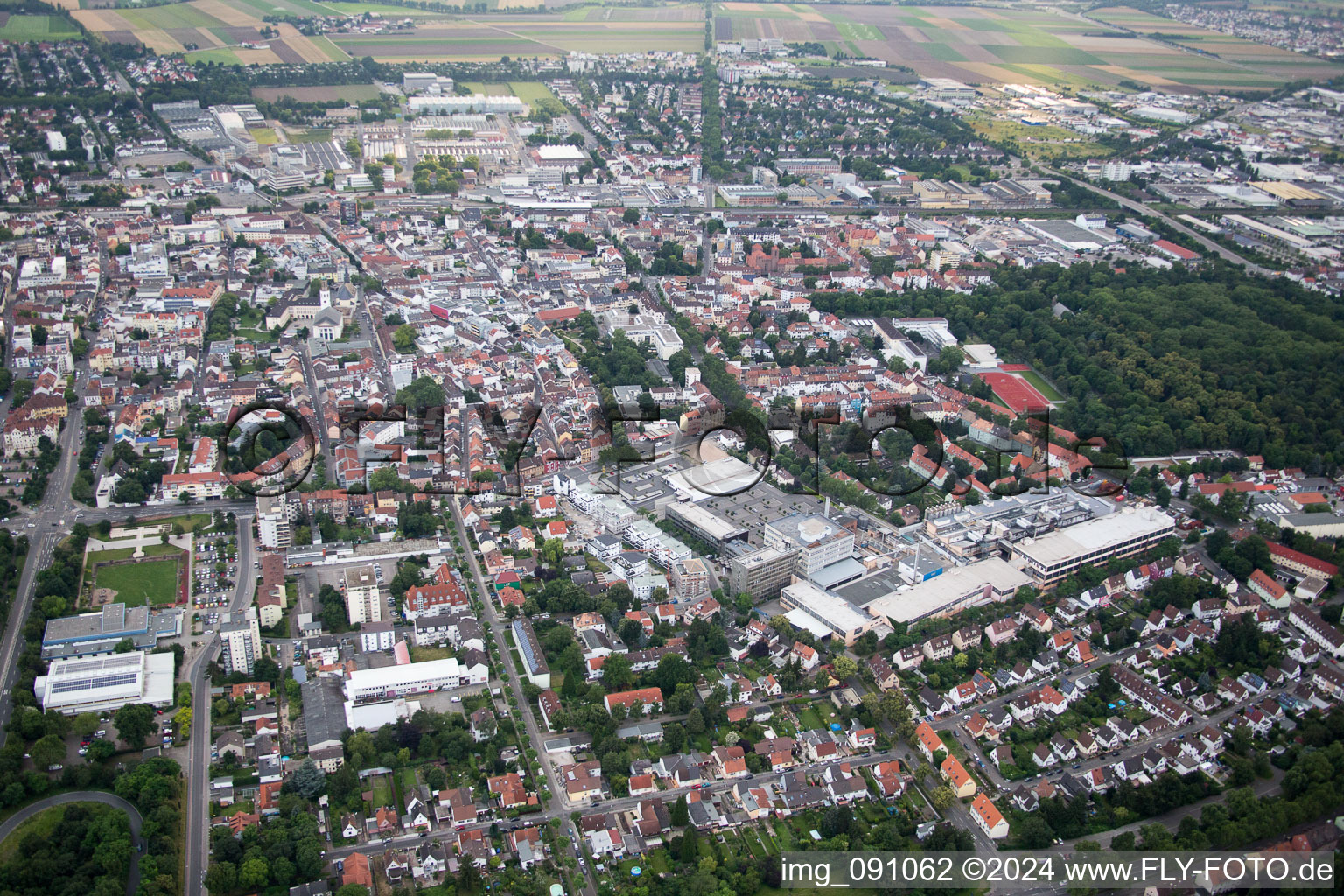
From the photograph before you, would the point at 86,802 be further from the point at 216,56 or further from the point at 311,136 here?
the point at 216,56

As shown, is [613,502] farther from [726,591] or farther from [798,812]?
[798,812]

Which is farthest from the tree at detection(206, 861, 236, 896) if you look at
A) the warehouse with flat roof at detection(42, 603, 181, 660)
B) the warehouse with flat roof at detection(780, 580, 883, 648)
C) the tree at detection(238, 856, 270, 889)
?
the warehouse with flat roof at detection(780, 580, 883, 648)

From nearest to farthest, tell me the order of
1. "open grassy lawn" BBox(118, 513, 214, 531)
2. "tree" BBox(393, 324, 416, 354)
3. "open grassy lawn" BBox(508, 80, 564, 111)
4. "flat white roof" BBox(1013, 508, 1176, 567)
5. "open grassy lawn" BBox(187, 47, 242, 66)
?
"flat white roof" BBox(1013, 508, 1176, 567) < "open grassy lawn" BBox(118, 513, 214, 531) < "tree" BBox(393, 324, 416, 354) < "open grassy lawn" BBox(508, 80, 564, 111) < "open grassy lawn" BBox(187, 47, 242, 66)

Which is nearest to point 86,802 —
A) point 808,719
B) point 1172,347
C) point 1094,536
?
point 808,719

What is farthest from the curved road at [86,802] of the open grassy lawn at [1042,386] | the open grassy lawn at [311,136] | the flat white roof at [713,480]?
the open grassy lawn at [311,136]

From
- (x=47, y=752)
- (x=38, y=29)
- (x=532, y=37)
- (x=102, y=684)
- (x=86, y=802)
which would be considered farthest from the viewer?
(x=532, y=37)

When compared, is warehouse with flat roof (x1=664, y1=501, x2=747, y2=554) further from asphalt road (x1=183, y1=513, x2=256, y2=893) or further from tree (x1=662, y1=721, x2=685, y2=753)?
asphalt road (x1=183, y1=513, x2=256, y2=893)

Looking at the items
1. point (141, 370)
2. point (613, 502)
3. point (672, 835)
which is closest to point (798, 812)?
point (672, 835)

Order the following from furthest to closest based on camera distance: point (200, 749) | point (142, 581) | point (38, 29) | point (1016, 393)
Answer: point (38, 29) → point (1016, 393) → point (142, 581) → point (200, 749)
